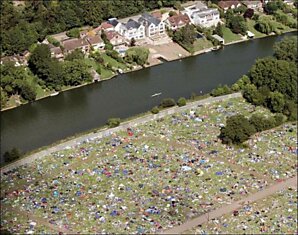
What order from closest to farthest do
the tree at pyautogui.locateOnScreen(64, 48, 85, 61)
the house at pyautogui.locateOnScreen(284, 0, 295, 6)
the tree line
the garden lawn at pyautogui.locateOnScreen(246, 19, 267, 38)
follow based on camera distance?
the tree line
the tree at pyautogui.locateOnScreen(64, 48, 85, 61)
the garden lawn at pyautogui.locateOnScreen(246, 19, 267, 38)
the house at pyautogui.locateOnScreen(284, 0, 295, 6)

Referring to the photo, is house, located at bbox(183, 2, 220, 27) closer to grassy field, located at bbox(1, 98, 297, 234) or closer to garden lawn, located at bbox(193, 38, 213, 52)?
garden lawn, located at bbox(193, 38, 213, 52)

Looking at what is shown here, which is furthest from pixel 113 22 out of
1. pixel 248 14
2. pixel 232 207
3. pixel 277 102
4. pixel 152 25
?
pixel 232 207

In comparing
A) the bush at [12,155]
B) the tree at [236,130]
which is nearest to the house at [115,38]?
the tree at [236,130]

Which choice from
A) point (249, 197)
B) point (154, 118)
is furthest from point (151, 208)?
point (154, 118)

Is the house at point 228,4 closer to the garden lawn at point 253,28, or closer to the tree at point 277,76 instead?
the garden lawn at point 253,28

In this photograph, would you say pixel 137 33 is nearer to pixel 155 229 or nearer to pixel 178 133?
pixel 178 133

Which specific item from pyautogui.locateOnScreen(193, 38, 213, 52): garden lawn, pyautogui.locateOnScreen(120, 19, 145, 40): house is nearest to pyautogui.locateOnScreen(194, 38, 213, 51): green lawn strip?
pyautogui.locateOnScreen(193, 38, 213, 52): garden lawn
